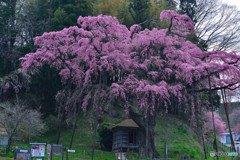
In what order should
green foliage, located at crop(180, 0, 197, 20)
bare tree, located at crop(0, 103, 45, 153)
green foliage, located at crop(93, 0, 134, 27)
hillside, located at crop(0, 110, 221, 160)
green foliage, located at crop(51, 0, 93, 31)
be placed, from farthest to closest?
green foliage, located at crop(180, 0, 197, 20) < green foliage, located at crop(93, 0, 134, 27) < green foliage, located at crop(51, 0, 93, 31) < hillside, located at crop(0, 110, 221, 160) < bare tree, located at crop(0, 103, 45, 153)

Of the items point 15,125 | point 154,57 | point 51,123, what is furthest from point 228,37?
point 15,125

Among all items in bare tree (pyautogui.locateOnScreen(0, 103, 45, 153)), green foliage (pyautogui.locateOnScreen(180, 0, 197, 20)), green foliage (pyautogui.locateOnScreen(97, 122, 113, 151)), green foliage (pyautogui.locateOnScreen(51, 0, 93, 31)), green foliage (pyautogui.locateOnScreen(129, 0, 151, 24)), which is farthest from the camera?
green foliage (pyautogui.locateOnScreen(180, 0, 197, 20))

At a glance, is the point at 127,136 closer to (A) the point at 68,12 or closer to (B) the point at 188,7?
(A) the point at 68,12

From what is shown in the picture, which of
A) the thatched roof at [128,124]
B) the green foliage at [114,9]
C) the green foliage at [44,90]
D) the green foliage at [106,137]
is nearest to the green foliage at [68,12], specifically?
the green foliage at [114,9]

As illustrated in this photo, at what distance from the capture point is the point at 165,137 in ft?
100

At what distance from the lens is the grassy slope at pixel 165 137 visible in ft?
87.8

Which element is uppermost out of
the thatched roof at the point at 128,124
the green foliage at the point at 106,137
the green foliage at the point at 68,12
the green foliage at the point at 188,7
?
the green foliage at the point at 188,7

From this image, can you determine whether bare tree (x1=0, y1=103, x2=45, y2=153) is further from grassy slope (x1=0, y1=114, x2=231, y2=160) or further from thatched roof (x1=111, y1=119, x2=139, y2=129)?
thatched roof (x1=111, y1=119, x2=139, y2=129)

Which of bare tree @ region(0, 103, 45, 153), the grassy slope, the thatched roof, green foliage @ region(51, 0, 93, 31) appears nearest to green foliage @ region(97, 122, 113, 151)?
the grassy slope

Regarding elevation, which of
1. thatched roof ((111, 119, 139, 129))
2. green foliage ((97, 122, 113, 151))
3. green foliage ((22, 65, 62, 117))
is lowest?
green foliage ((97, 122, 113, 151))

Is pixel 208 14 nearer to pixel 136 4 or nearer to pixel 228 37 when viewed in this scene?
pixel 228 37

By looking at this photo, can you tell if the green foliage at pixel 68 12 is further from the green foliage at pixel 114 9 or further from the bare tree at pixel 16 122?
the bare tree at pixel 16 122

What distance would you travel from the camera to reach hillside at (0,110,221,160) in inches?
1051

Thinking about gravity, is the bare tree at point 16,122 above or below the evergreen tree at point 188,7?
below
